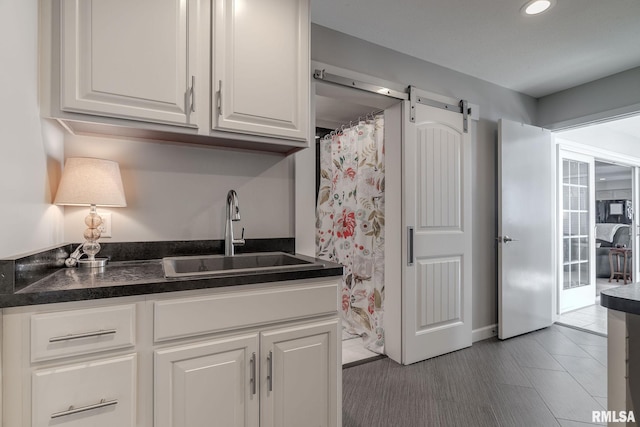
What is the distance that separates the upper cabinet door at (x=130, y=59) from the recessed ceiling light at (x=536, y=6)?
193 centimetres

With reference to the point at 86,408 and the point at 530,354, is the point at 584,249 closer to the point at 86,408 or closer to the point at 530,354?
the point at 530,354

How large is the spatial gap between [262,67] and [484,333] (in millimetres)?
2913

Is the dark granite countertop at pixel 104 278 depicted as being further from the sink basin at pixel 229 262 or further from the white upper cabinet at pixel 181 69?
the white upper cabinet at pixel 181 69

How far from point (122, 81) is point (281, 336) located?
1215 millimetres

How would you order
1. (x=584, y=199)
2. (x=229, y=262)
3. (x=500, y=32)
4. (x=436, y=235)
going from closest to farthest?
(x=229, y=262), (x=500, y=32), (x=436, y=235), (x=584, y=199)

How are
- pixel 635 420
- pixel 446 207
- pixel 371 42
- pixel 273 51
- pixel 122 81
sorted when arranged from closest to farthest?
1. pixel 635 420
2. pixel 122 81
3. pixel 273 51
4. pixel 371 42
5. pixel 446 207

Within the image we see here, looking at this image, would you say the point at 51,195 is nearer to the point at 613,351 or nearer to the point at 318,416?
the point at 318,416

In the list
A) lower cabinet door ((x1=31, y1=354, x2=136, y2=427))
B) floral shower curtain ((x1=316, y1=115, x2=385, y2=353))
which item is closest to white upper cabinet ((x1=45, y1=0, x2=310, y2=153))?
lower cabinet door ((x1=31, y1=354, x2=136, y2=427))

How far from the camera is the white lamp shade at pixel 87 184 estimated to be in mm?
1324

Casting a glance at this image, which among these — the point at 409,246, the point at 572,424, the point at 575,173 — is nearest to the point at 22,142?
the point at 409,246

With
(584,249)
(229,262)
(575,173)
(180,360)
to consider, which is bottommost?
(180,360)

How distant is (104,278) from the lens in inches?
45.5

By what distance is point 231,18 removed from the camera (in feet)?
4.86

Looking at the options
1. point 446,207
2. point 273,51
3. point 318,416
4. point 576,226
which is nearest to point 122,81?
point 273,51
